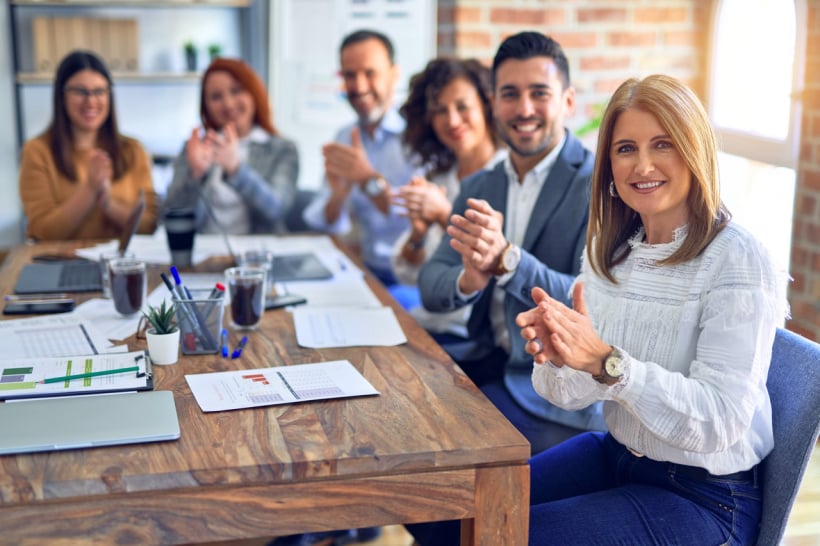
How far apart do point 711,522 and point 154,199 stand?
223 centimetres

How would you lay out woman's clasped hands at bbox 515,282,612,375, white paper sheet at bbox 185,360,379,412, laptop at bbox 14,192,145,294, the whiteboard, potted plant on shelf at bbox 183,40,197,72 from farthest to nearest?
potted plant on shelf at bbox 183,40,197,72
the whiteboard
laptop at bbox 14,192,145,294
white paper sheet at bbox 185,360,379,412
woman's clasped hands at bbox 515,282,612,375

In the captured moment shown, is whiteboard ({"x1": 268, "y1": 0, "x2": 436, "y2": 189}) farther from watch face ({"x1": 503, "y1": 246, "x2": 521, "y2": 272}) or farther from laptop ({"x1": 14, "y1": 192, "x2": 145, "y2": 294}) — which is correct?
watch face ({"x1": 503, "y1": 246, "x2": 521, "y2": 272})

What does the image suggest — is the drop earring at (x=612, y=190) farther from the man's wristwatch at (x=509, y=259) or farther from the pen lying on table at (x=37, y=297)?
the pen lying on table at (x=37, y=297)

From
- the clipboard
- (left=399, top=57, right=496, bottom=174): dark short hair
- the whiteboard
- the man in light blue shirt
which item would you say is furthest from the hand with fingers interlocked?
the whiteboard

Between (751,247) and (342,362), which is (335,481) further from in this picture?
(751,247)

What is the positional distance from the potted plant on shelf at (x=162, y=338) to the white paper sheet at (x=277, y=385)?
0.09 meters

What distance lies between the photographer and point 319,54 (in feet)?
14.3

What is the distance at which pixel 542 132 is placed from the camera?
2.23m

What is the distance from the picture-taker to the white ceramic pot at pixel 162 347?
5.59 feet

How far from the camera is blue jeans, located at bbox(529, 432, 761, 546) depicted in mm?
1470

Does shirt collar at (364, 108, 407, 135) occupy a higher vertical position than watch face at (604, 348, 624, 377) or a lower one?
higher

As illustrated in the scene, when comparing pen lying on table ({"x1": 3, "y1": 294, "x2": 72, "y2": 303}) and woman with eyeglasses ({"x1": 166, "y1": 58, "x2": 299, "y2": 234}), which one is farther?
woman with eyeglasses ({"x1": 166, "y1": 58, "x2": 299, "y2": 234})

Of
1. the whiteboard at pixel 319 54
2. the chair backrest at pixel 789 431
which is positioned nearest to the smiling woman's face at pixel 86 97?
the whiteboard at pixel 319 54

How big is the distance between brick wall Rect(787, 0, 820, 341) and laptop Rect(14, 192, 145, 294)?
6.62 feet
